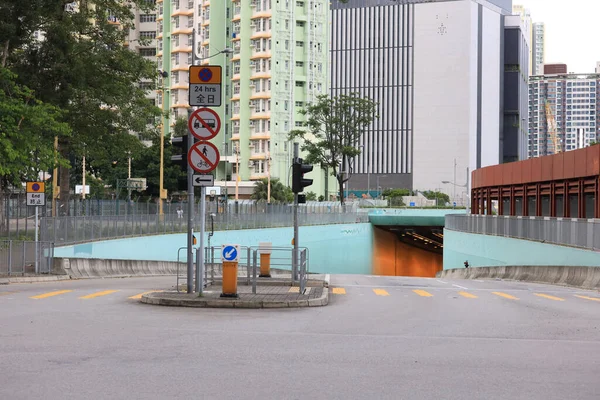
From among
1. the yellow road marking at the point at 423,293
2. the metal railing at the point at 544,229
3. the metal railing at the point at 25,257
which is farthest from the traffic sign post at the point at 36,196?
the metal railing at the point at 544,229

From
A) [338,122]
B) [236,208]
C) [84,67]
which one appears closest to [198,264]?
[84,67]

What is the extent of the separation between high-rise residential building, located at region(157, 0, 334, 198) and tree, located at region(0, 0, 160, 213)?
68112 mm

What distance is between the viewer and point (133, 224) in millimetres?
47688

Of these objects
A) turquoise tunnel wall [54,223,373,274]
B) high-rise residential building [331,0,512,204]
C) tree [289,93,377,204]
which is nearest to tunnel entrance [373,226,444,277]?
turquoise tunnel wall [54,223,373,274]

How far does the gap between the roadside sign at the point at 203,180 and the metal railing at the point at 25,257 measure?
13059 millimetres

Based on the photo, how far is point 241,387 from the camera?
902cm

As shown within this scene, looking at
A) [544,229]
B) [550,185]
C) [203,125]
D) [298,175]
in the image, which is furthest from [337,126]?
[203,125]

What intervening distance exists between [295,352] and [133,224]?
37.1 m

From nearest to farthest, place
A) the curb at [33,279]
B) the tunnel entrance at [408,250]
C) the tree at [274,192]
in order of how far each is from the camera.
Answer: the curb at [33,279] → the tunnel entrance at [408,250] → the tree at [274,192]

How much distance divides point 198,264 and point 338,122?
7842 cm

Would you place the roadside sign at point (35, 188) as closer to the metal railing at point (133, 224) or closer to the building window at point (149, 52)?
the metal railing at point (133, 224)

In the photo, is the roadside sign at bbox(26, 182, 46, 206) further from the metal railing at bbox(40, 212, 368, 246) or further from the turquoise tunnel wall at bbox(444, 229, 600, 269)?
the turquoise tunnel wall at bbox(444, 229, 600, 269)

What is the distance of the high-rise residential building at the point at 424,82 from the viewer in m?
156

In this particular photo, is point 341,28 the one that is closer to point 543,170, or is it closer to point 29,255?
point 543,170
